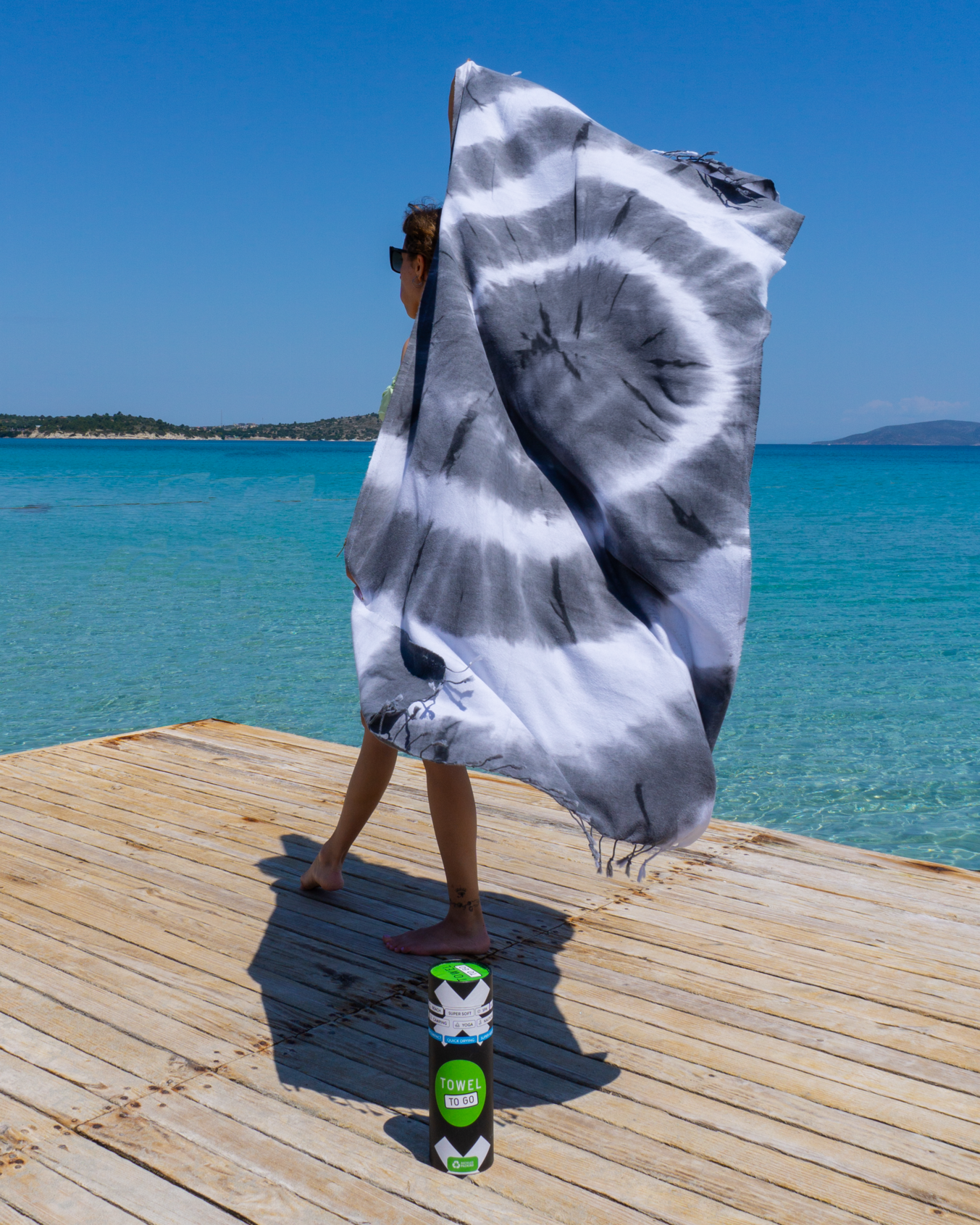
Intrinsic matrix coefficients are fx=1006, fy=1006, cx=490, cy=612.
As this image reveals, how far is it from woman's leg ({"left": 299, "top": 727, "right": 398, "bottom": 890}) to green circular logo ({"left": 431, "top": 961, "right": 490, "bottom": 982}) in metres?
0.88

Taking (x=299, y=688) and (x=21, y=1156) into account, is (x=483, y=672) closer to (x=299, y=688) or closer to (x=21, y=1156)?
(x=21, y=1156)

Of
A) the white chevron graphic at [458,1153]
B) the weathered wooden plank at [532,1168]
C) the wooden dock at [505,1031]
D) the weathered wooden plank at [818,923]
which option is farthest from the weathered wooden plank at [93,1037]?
the weathered wooden plank at [818,923]

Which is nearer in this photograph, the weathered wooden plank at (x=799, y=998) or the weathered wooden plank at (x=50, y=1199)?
the weathered wooden plank at (x=50, y=1199)

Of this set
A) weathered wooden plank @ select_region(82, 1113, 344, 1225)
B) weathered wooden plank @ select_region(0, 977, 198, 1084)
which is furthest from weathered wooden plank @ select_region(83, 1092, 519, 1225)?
weathered wooden plank @ select_region(0, 977, 198, 1084)

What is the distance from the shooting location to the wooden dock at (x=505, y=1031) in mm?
1826

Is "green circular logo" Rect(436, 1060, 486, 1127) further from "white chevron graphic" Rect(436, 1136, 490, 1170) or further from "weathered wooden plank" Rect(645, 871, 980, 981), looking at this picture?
"weathered wooden plank" Rect(645, 871, 980, 981)

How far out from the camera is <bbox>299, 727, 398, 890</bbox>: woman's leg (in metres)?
2.88

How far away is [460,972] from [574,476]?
1013 millimetres

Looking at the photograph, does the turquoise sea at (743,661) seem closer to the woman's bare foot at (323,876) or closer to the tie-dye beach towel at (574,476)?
the woman's bare foot at (323,876)

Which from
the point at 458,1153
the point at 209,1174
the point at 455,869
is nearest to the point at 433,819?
the point at 455,869

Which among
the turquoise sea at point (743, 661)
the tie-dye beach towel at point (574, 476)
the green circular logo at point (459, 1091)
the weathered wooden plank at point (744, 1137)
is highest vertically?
the tie-dye beach towel at point (574, 476)

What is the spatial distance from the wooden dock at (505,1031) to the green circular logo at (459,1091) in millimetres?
120

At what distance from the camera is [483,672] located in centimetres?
199

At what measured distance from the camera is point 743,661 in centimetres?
1119
